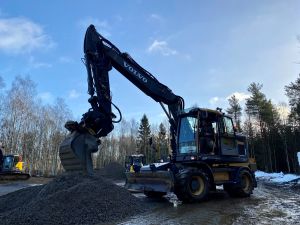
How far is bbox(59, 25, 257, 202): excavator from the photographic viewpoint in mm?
Answer: 9352

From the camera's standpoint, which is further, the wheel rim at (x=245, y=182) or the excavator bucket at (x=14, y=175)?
the excavator bucket at (x=14, y=175)

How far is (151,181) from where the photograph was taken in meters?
9.91

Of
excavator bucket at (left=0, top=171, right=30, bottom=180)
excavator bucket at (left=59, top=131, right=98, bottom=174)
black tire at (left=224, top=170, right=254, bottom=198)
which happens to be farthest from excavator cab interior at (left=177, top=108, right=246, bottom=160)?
excavator bucket at (left=0, top=171, right=30, bottom=180)

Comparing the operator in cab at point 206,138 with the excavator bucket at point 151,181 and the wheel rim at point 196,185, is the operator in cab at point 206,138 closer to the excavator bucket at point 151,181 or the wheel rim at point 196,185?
the wheel rim at point 196,185

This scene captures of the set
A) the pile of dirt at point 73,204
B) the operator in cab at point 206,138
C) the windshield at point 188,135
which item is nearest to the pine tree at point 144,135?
the windshield at point 188,135

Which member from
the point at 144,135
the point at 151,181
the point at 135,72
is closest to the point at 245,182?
the point at 151,181

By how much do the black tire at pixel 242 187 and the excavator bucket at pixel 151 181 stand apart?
9.33ft

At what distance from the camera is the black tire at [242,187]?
1088cm

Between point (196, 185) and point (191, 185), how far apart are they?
227mm

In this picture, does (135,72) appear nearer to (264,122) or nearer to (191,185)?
(191,185)

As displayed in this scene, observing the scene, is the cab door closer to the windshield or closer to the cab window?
the cab window

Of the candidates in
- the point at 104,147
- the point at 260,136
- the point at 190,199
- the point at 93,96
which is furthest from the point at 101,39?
the point at 104,147

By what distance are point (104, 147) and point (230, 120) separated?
4990cm

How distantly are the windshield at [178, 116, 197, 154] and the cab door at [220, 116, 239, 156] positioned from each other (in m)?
1.06
